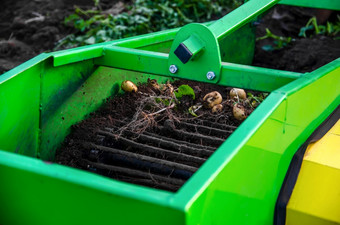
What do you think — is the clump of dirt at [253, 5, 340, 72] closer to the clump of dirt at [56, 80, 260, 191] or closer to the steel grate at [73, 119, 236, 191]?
the clump of dirt at [56, 80, 260, 191]

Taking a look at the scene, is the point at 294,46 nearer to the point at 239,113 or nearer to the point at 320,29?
the point at 320,29

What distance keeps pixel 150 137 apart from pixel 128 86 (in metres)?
0.48

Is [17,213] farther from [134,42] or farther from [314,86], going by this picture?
[134,42]

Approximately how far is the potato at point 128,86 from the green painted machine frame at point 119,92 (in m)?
0.05

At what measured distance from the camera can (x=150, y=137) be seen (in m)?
2.26

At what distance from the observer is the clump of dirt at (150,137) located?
2076mm

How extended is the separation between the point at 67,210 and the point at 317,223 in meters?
0.90

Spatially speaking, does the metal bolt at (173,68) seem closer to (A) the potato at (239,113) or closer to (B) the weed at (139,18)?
(A) the potato at (239,113)

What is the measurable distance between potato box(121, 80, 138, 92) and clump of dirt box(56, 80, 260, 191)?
3cm

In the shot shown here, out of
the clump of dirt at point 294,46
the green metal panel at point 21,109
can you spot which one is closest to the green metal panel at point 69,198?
the green metal panel at point 21,109

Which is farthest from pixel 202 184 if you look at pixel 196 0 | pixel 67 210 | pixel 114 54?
pixel 196 0

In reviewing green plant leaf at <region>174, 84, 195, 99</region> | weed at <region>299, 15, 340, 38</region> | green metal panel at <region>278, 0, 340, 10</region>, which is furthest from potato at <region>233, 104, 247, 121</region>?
weed at <region>299, 15, 340, 38</region>

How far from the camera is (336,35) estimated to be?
4156 mm

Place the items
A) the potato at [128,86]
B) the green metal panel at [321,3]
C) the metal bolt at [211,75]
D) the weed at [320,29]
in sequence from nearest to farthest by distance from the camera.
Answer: the metal bolt at [211,75] → the potato at [128,86] → the green metal panel at [321,3] → the weed at [320,29]
